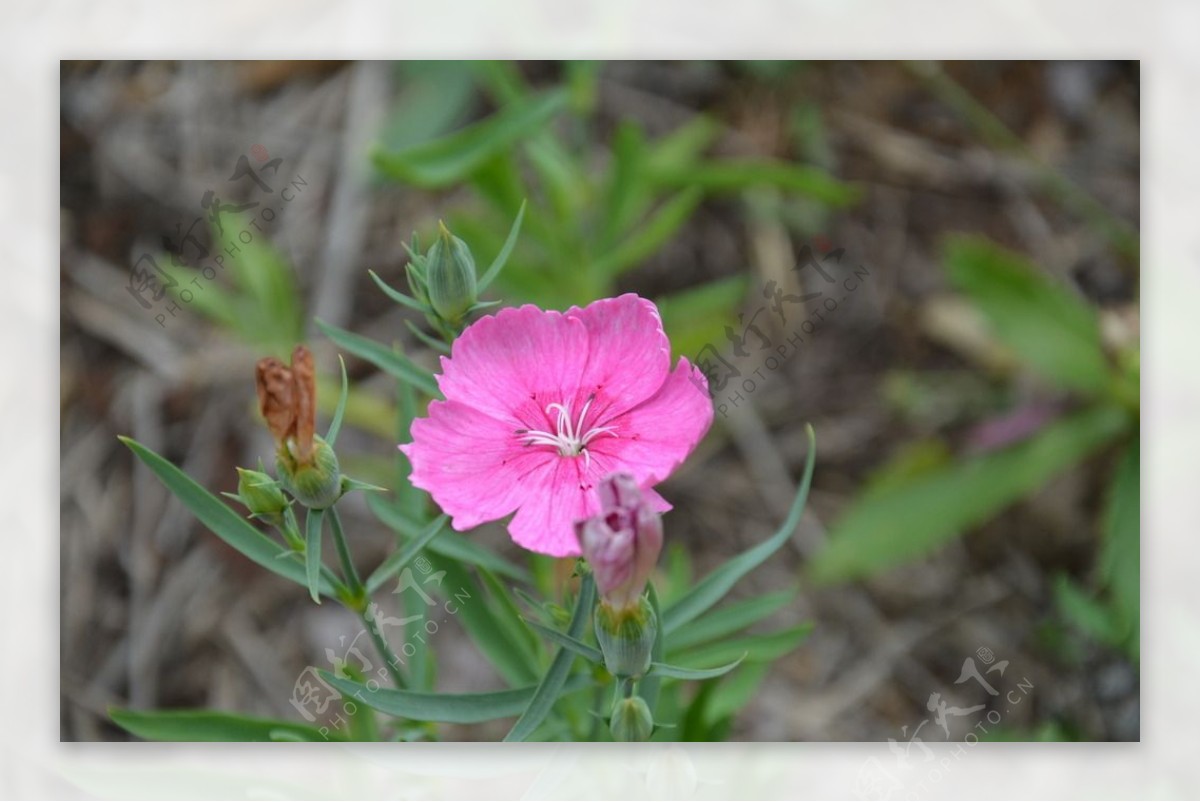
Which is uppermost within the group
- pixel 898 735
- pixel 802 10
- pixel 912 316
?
pixel 802 10

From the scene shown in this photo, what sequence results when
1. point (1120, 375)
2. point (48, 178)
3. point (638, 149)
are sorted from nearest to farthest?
1. point (48, 178)
2. point (638, 149)
3. point (1120, 375)

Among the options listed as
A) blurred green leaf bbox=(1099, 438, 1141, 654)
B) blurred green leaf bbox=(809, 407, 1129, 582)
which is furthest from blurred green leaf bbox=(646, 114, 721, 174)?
blurred green leaf bbox=(1099, 438, 1141, 654)

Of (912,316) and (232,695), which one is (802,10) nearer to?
(912,316)

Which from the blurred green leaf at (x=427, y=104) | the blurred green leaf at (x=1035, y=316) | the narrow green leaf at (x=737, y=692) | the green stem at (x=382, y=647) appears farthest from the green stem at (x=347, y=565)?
the blurred green leaf at (x=1035, y=316)

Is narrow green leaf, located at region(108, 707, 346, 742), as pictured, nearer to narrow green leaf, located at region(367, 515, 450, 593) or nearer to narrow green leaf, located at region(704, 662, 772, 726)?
narrow green leaf, located at region(367, 515, 450, 593)

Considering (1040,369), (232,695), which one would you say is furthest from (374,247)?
(1040,369)

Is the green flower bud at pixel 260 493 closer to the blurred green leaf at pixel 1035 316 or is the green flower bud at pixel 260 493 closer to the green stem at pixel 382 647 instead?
the green stem at pixel 382 647
